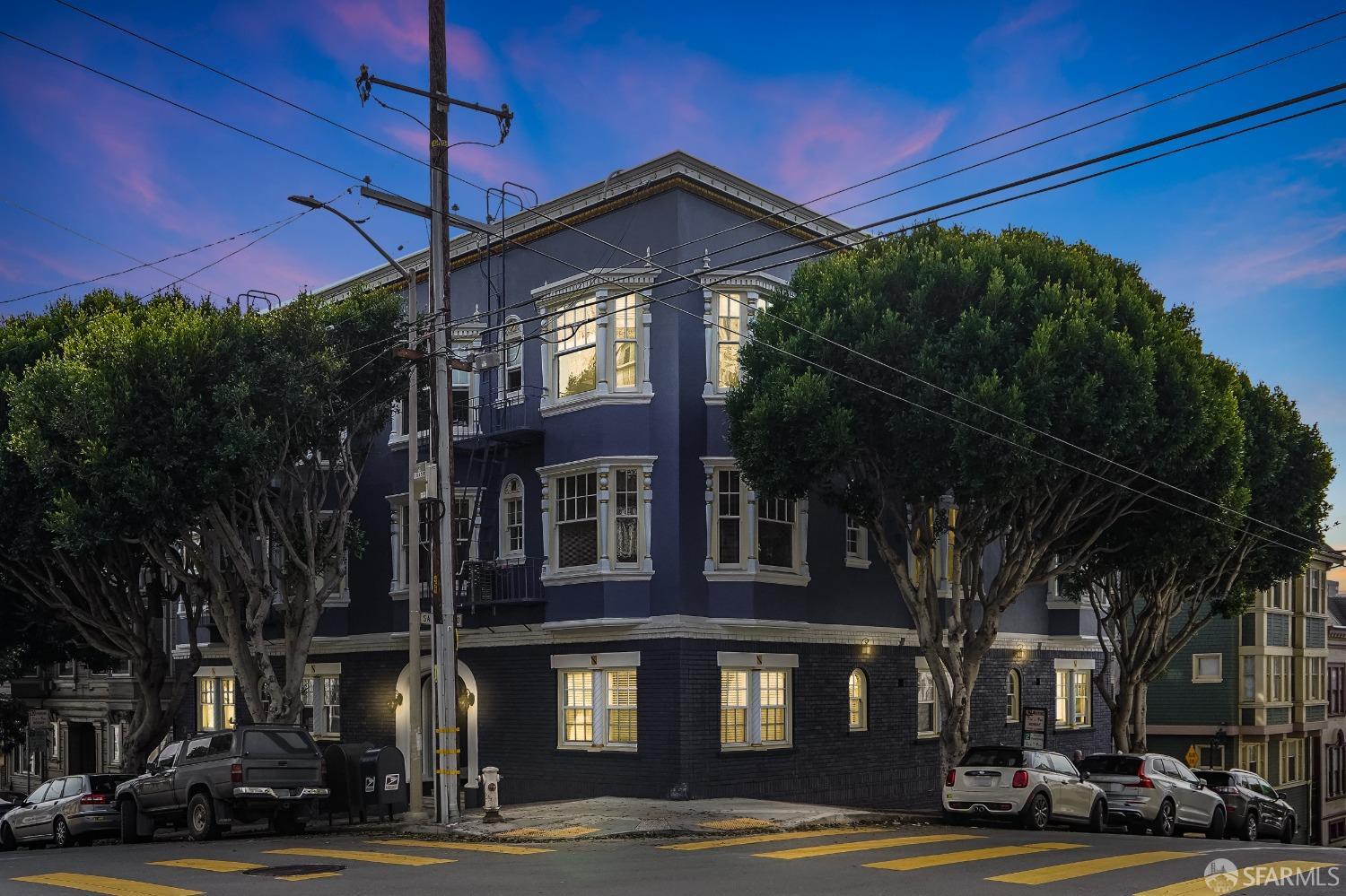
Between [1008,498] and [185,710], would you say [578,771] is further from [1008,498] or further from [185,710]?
[185,710]

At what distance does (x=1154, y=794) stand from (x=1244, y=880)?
10.2 metres

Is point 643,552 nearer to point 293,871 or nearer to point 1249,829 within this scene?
point 293,871

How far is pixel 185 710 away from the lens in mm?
39469

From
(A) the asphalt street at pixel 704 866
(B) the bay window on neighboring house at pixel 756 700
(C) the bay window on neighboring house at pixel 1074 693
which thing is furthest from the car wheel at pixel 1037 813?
(C) the bay window on neighboring house at pixel 1074 693

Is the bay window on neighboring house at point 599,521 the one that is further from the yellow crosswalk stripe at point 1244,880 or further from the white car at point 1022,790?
the yellow crosswalk stripe at point 1244,880

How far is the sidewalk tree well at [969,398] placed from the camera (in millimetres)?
23422

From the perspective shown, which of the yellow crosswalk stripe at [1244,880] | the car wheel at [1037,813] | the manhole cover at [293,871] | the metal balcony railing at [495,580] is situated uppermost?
the metal balcony railing at [495,580]

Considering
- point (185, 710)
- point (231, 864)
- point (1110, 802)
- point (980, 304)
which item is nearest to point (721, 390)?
point (980, 304)

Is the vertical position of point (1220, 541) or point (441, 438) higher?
point (441, 438)

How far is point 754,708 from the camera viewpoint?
91.5 ft

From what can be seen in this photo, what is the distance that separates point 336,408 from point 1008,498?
45.0 ft

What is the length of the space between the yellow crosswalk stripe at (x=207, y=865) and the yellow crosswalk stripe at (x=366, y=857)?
102cm

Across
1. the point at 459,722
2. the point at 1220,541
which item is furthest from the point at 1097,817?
the point at 459,722

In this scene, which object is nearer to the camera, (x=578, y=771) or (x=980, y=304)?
(x=980, y=304)
